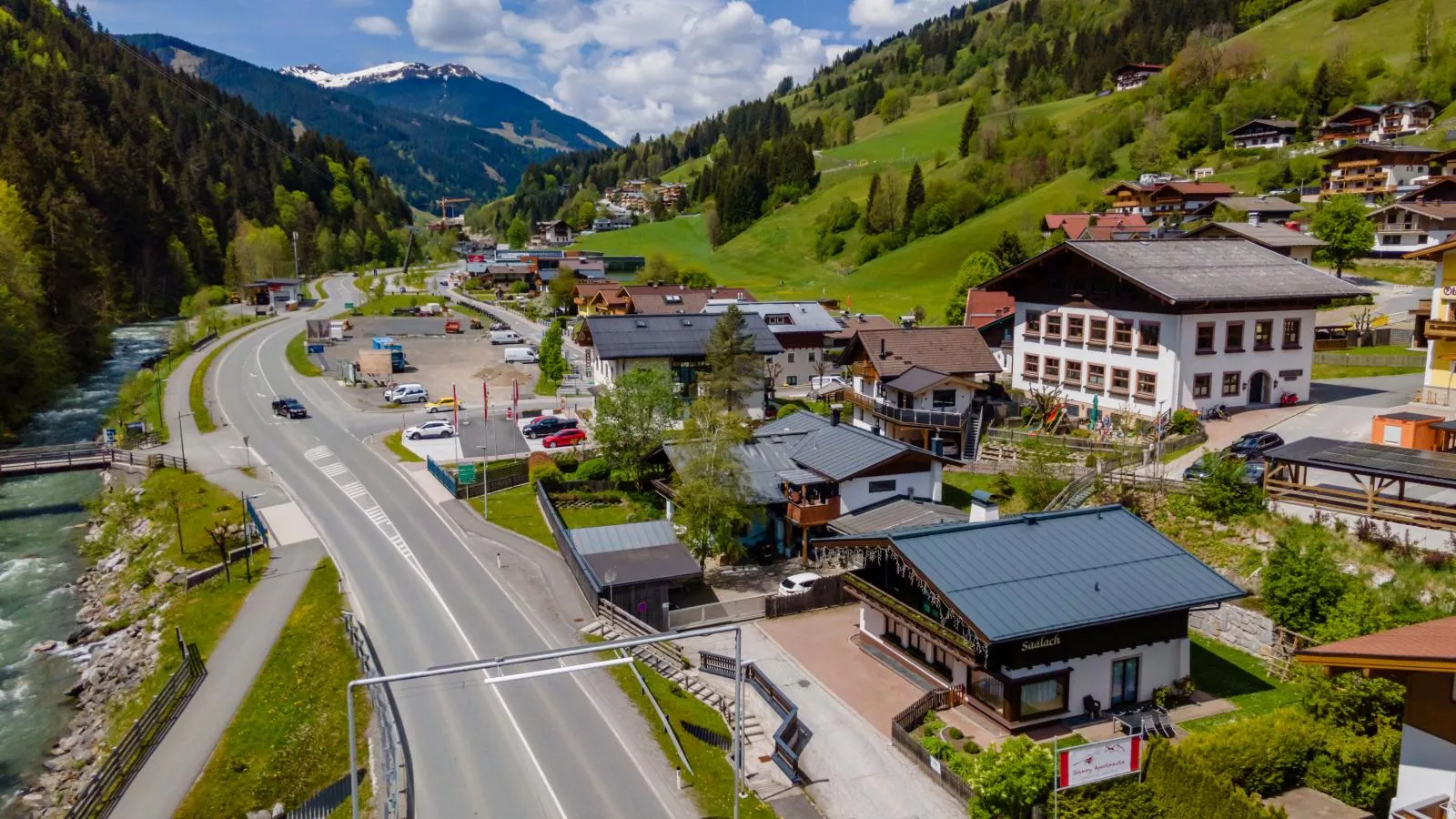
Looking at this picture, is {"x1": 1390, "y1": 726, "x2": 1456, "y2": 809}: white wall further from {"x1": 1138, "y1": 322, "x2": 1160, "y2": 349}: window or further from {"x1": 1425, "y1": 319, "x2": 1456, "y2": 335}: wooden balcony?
{"x1": 1425, "y1": 319, "x2": 1456, "y2": 335}: wooden balcony

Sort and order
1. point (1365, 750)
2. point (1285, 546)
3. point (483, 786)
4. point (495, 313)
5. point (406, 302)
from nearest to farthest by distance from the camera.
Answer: point (1365, 750)
point (483, 786)
point (1285, 546)
point (495, 313)
point (406, 302)

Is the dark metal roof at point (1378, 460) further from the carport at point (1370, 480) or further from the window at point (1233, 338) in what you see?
the window at point (1233, 338)

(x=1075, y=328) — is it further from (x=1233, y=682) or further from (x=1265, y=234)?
(x=1265, y=234)

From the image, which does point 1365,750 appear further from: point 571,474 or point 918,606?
point 571,474

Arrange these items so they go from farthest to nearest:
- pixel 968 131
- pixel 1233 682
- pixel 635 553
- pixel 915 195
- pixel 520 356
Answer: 1. pixel 968 131
2. pixel 915 195
3. pixel 520 356
4. pixel 635 553
5. pixel 1233 682

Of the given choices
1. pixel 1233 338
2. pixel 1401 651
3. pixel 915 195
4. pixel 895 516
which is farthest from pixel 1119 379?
pixel 915 195

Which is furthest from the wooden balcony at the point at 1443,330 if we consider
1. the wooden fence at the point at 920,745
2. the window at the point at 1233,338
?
the wooden fence at the point at 920,745

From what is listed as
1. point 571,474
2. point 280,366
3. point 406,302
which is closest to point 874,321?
point 571,474
